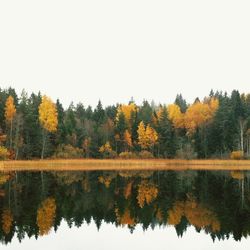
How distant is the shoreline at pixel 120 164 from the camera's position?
2923 inches

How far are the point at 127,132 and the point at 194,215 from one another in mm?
83529

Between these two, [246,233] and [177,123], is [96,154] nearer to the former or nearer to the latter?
[177,123]

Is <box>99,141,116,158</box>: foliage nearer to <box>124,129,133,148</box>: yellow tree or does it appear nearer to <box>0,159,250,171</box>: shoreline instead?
<box>124,129,133,148</box>: yellow tree

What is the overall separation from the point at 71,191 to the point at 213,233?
18.4m

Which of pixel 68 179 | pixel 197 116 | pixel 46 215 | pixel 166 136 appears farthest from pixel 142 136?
pixel 46 215

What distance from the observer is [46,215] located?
23781mm

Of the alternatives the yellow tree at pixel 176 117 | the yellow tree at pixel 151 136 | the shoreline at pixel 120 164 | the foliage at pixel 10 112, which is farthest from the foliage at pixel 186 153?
the foliage at pixel 10 112

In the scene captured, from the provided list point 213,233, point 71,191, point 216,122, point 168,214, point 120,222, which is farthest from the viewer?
point 216,122

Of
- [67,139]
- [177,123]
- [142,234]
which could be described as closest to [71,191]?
[142,234]

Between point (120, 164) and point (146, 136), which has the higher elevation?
point (146, 136)

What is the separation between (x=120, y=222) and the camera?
22.5 meters

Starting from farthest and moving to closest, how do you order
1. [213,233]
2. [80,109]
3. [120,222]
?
[80,109], [120,222], [213,233]

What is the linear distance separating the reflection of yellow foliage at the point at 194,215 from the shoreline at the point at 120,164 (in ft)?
151

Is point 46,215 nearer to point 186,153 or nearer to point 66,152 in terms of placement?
point 66,152
